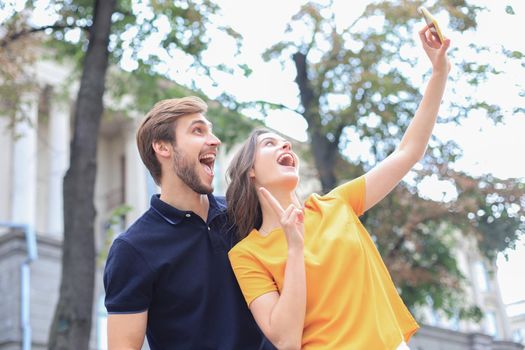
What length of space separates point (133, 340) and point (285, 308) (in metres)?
0.66

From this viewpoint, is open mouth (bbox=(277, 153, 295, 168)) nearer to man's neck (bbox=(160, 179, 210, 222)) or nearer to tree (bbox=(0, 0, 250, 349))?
man's neck (bbox=(160, 179, 210, 222))

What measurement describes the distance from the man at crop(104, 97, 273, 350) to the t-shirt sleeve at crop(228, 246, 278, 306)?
0.15 meters

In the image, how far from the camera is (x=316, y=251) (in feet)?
8.79

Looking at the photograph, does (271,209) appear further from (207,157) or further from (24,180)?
(24,180)

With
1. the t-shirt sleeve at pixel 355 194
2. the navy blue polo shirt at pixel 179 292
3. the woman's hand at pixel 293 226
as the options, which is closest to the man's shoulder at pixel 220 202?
the navy blue polo shirt at pixel 179 292

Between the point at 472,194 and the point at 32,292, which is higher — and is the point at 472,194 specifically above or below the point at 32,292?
above

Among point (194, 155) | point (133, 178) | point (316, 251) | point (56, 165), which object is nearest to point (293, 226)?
point (316, 251)

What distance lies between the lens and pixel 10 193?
22.9 metres

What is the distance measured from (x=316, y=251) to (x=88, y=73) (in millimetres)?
7117

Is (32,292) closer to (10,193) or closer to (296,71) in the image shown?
(10,193)

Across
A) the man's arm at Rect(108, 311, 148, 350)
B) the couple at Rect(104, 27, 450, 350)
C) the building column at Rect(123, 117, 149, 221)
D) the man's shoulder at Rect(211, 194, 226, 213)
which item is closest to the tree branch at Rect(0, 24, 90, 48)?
the man's shoulder at Rect(211, 194, 226, 213)

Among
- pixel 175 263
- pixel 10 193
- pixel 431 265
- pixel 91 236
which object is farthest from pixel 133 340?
pixel 10 193

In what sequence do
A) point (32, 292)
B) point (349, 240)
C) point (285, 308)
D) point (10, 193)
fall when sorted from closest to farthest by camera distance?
point (285, 308) → point (349, 240) → point (32, 292) → point (10, 193)

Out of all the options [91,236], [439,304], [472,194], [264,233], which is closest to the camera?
[264,233]
